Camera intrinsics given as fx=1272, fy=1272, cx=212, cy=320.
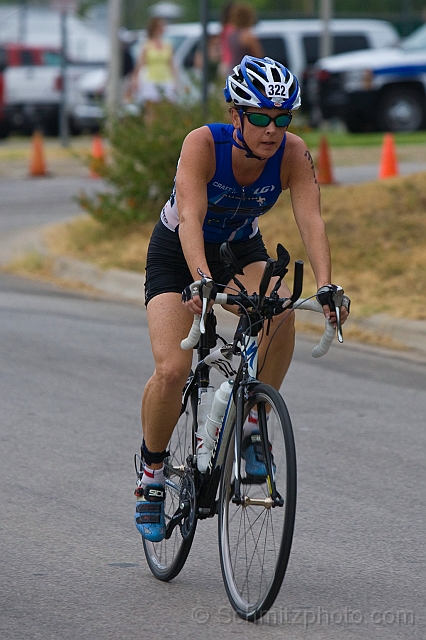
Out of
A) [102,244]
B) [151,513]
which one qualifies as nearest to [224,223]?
[151,513]

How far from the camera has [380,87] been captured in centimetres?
2314

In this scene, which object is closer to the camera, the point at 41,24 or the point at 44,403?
the point at 44,403

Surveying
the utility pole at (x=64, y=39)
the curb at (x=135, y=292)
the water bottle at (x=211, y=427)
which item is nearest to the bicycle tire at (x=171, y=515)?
the water bottle at (x=211, y=427)

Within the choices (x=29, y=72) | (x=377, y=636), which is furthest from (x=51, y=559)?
(x=29, y=72)

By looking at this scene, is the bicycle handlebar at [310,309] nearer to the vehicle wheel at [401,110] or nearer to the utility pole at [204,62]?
the utility pole at [204,62]

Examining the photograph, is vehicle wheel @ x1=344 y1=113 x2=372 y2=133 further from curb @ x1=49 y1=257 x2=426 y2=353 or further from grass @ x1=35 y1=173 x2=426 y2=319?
curb @ x1=49 y1=257 x2=426 y2=353

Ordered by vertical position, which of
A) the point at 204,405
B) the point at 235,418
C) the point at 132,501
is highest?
the point at 235,418

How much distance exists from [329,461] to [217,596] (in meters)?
2.07

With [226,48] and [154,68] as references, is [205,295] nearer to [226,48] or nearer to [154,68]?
[226,48]

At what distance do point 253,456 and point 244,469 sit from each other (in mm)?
57

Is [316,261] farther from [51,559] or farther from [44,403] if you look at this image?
[44,403]

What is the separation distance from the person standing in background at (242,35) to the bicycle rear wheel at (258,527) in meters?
13.0

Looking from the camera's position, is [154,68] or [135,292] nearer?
[135,292]

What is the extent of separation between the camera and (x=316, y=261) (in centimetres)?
466
